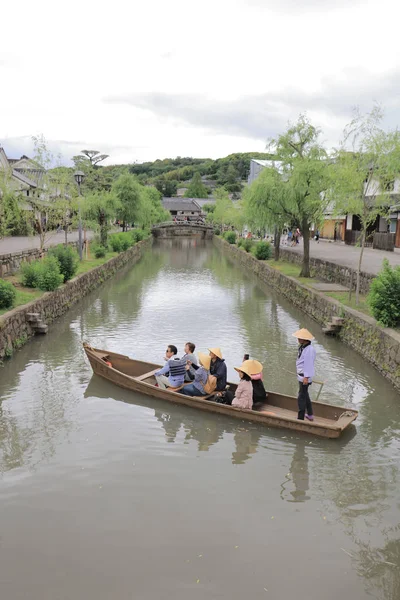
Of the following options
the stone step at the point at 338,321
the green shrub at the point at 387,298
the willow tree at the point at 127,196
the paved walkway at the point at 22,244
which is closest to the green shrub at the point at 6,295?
the stone step at the point at 338,321

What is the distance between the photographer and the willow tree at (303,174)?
66.7 ft

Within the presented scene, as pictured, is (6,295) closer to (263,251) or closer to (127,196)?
(263,251)

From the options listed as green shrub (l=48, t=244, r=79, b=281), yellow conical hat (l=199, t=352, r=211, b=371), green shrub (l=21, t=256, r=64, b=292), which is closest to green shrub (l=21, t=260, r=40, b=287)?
green shrub (l=21, t=256, r=64, b=292)

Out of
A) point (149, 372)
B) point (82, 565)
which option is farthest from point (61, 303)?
point (82, 565)

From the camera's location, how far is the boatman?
796 centimetres

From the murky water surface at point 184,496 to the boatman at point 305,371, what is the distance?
47 centimetres

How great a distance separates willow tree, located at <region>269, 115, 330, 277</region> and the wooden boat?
38.8 ft

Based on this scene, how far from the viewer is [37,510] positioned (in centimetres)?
589

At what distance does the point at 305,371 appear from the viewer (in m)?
7.97

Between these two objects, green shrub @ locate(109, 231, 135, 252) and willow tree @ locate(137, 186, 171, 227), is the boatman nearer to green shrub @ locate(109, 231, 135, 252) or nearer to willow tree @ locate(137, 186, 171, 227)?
green shrub @ locate(109, 231, 135, 252)

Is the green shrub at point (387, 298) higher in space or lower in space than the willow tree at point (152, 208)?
lower

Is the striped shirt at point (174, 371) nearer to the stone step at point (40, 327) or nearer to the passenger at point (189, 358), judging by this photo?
the passenger at point (189, 358)

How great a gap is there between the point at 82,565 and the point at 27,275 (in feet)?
43.9

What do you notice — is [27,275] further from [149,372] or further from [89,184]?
[89,184]
